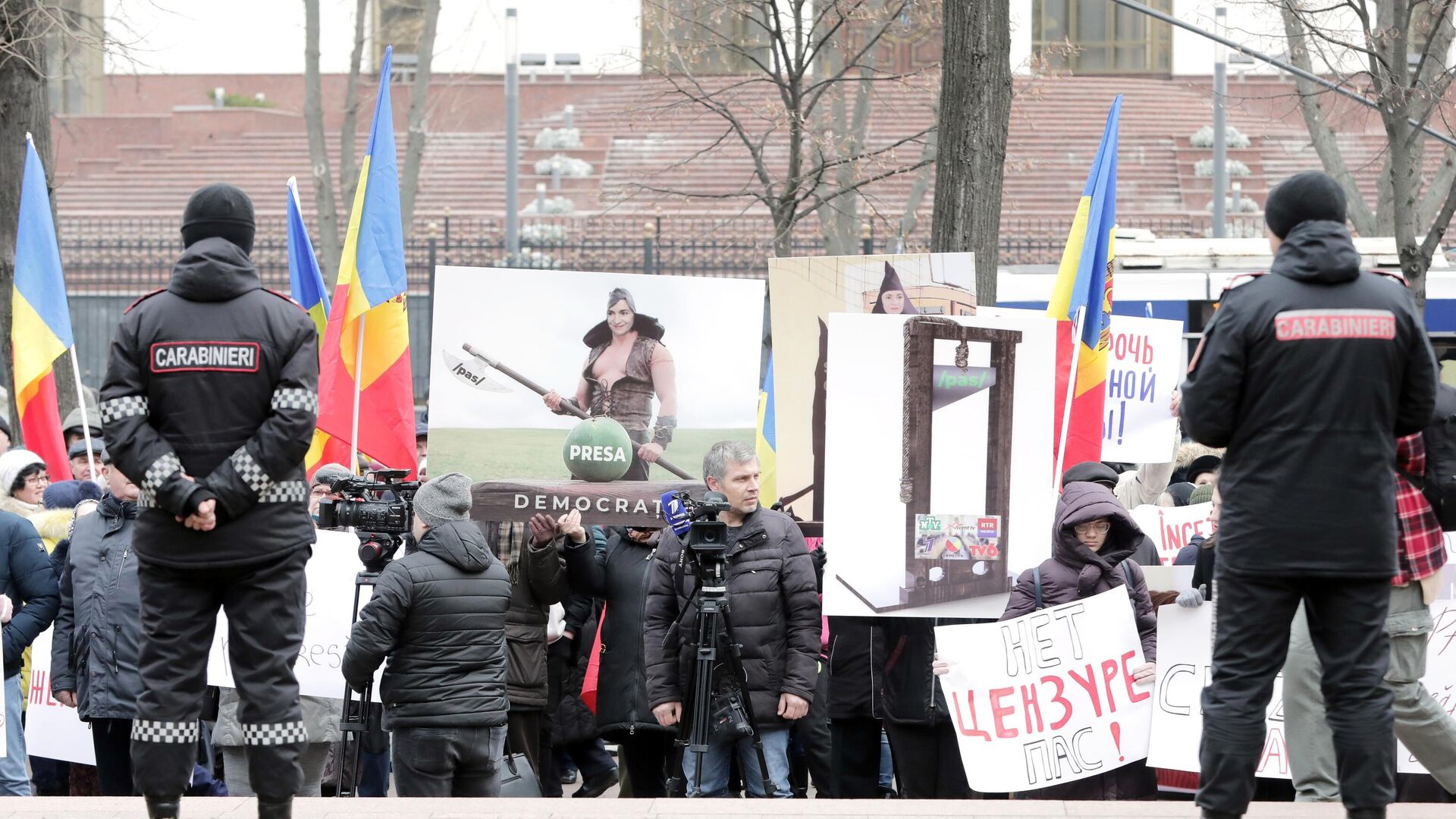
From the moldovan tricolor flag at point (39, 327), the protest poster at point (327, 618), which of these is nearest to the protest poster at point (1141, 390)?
the protest poster at point (327, 618)

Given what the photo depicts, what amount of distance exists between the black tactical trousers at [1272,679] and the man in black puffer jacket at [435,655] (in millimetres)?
2734

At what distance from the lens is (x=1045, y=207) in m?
31.5

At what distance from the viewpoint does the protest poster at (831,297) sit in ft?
24.5

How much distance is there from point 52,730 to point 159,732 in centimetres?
316

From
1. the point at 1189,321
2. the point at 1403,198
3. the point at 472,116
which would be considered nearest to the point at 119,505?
the point at 1403,198

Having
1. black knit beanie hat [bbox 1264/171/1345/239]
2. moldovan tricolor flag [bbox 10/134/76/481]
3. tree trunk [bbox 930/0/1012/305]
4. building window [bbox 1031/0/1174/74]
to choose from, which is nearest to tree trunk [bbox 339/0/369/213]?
moldovan tricolor flag [bbox 10/134/76/481]

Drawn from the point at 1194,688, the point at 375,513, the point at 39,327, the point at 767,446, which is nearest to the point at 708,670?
the point at 375,513

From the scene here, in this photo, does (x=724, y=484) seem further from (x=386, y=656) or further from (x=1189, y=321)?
(x=1189, y=321)

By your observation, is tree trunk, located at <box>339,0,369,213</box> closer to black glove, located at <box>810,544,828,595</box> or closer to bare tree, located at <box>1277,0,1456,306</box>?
bare tree, located at <box>1277,0,1456,306</box>

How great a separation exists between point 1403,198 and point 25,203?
8280 millimetres

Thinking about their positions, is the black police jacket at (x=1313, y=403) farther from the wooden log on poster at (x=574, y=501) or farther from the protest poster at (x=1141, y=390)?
the protest poster at (x=1141, y=390)

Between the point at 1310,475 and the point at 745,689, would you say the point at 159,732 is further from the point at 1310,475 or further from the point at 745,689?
the point at 1310,475

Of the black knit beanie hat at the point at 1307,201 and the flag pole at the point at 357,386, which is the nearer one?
the black knit beanie hat at the point at 1307,201

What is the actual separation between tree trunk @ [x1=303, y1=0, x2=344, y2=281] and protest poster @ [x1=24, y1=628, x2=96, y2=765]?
45.0 feet
